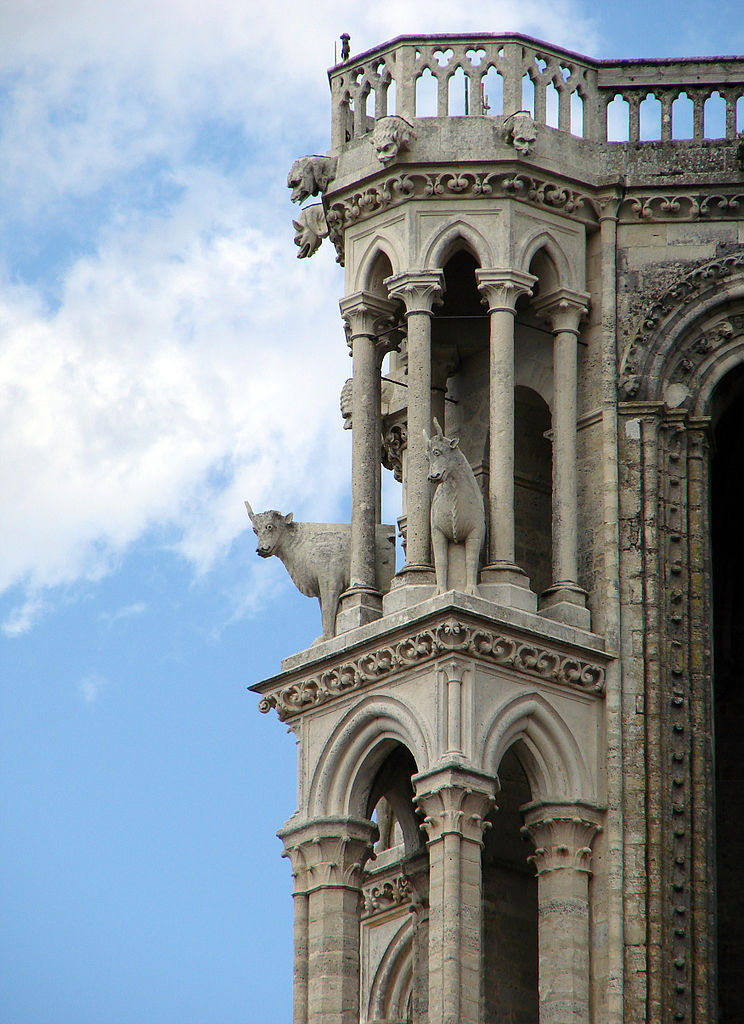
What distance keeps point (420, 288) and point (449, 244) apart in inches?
23.1

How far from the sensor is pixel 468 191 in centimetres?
3312

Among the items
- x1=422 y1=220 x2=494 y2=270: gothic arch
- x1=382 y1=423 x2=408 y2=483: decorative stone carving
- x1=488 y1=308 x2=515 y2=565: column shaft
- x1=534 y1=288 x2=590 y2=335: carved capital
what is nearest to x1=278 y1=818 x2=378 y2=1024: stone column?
x1=488 y1=308 x2=515 y2=565: column shaft

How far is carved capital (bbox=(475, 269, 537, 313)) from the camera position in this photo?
108ft

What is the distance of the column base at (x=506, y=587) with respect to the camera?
31844 mm

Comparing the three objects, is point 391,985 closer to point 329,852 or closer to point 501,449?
point 329,852

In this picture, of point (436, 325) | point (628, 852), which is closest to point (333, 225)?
point (436, 325)

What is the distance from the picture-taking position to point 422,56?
33688mm

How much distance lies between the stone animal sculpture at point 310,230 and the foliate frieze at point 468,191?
2.23 feet

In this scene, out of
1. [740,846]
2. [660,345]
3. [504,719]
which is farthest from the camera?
[740,846]

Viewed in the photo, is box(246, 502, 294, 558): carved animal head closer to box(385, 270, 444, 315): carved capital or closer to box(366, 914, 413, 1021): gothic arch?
box(385, 270, 444, 315): carved capital

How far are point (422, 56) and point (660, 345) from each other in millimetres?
3724

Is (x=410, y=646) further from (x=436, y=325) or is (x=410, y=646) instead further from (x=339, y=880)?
(x=436, y=325)

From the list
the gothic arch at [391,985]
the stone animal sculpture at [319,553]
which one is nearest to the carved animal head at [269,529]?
the stone animal sculpture at [319,553]

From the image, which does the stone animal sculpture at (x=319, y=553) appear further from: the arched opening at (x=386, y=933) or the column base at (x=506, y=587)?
the arched opening at (x=386, y=933)
